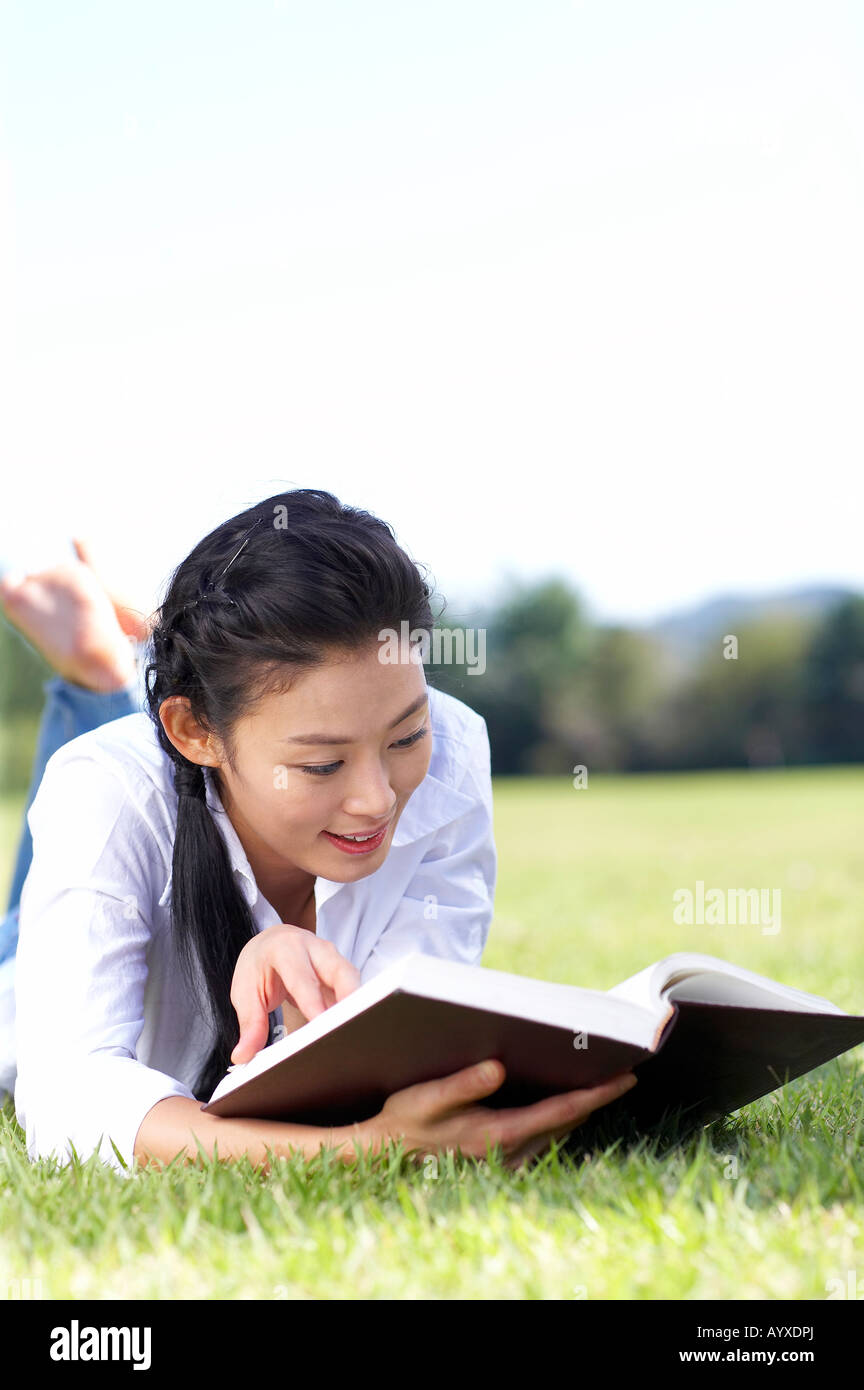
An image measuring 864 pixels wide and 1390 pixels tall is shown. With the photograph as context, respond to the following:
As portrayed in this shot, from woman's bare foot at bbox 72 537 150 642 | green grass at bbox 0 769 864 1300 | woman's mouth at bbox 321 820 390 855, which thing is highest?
woman's bare foot at bbox 72 537 150 642

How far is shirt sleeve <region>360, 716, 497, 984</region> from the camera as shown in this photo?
229 centimetres

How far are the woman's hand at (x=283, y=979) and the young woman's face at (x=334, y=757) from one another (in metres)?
0.18

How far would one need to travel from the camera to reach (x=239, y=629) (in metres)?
1.98

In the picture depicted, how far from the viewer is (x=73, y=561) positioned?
3.48 metres

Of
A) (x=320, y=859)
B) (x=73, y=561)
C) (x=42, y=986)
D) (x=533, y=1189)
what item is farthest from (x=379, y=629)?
(x=73, y=561)

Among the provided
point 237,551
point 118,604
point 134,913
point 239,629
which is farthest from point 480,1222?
point 118,604

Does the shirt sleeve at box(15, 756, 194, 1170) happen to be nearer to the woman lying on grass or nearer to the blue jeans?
the woman lying on grass

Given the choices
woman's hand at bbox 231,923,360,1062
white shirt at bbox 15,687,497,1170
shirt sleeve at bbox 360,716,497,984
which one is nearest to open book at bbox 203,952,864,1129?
woman's hand at bbox 231,923,360,1062

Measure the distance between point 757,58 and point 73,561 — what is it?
33.3 meters

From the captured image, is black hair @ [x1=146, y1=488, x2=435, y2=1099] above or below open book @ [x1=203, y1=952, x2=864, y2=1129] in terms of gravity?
above

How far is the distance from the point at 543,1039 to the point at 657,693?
3367 cm

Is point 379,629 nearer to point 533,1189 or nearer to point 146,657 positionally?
point 146,657

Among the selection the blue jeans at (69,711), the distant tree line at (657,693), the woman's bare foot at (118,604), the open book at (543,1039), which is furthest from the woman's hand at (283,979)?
the distant tree line at (657,693)

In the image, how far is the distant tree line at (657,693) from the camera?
30516 mm
